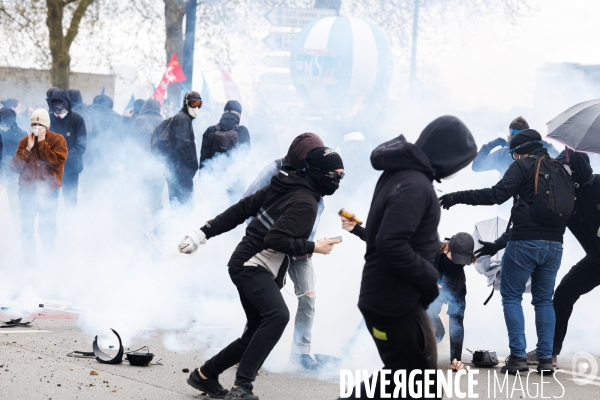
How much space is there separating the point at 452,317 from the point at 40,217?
5.37 meters

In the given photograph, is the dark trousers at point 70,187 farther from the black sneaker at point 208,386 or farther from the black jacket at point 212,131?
the black sneaker at point 208,386

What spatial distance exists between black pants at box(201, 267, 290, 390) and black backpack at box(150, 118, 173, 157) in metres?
5.35

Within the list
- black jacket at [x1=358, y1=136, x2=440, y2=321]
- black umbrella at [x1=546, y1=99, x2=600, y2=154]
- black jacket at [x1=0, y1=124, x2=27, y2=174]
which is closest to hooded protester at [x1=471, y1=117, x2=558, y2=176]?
black umbrella at [x1=546, y1=99, x2=600, y2=154]

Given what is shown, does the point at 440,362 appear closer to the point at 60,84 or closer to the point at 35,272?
the point at 35,272

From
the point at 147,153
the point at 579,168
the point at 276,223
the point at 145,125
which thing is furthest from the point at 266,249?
the point at 145,125

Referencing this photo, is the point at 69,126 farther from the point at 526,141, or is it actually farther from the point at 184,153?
the point at 526,141

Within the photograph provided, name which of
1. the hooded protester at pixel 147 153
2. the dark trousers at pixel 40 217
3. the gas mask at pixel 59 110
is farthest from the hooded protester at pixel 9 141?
the dark trousers at pixel 40 217

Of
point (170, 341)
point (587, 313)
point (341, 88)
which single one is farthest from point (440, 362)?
point (341, 88)

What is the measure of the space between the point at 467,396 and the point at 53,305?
4154mm

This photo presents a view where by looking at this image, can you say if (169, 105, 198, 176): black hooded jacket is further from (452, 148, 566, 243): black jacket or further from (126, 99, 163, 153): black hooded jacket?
(452, 148, 566, 243): black jacket

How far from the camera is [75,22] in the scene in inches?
696

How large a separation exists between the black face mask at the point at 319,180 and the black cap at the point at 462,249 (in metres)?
1.47

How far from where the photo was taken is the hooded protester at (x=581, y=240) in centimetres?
662

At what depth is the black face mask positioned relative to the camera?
17.2 ft
